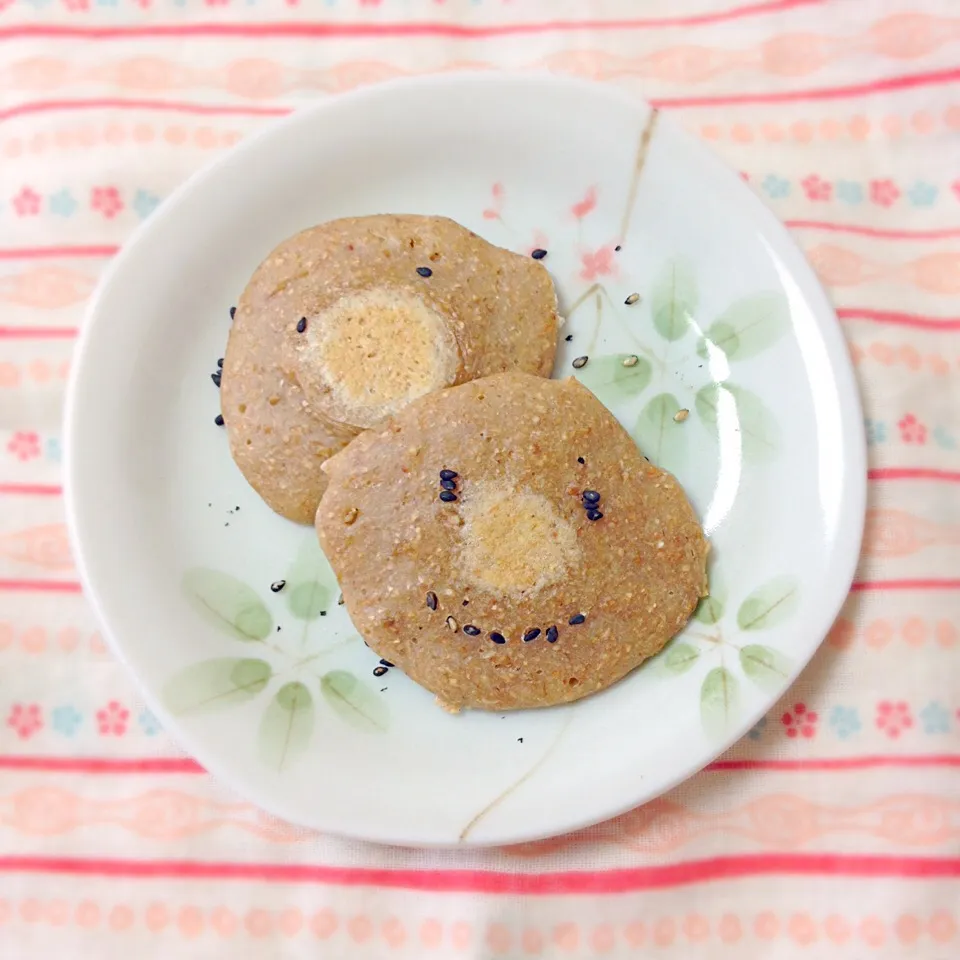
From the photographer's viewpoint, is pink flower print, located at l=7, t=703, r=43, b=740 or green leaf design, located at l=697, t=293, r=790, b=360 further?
pink flower print, located at l=7, t=703, r=43, b=740

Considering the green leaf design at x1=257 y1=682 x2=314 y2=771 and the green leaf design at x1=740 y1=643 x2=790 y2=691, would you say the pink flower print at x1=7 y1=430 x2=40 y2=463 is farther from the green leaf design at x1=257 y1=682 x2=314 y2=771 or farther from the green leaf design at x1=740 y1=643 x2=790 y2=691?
the green leaf design at x1=740 y1=643 x2=790 y2=691

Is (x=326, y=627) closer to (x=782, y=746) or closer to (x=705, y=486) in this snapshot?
(x=705, y=486)

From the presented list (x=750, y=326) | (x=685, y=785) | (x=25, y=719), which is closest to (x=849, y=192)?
(x=750, y=326)

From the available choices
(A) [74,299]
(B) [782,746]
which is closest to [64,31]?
(A) [74,299]

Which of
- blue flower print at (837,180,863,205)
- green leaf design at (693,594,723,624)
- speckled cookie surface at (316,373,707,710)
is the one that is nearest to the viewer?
speckled cookie surface at (316,373,707,710)

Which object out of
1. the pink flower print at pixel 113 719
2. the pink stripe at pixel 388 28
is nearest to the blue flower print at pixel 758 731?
the pink flower print at pixel 113 719

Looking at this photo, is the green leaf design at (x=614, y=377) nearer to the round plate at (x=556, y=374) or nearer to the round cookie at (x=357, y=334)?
the round plate at (x=556, y=374)

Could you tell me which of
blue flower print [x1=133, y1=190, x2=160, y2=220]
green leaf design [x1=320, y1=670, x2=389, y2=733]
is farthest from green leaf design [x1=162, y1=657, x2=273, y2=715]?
blue flower print [x1=133, y1=190, x2=160, y2=220]
